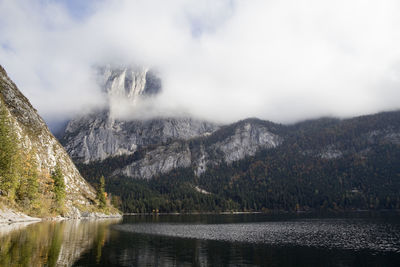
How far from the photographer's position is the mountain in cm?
7881

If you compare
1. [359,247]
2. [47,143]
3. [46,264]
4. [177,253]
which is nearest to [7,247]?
[46,264]

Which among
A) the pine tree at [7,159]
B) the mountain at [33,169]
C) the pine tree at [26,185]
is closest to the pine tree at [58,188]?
the mountain at [33,169]

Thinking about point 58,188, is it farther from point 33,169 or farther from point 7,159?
point 7,159

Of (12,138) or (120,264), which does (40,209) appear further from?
(120,264)

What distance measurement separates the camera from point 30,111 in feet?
440

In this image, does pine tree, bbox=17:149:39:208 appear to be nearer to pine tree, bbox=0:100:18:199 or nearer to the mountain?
the mountain

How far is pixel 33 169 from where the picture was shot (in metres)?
96.1

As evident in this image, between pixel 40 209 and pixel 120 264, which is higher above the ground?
pixel 40 209

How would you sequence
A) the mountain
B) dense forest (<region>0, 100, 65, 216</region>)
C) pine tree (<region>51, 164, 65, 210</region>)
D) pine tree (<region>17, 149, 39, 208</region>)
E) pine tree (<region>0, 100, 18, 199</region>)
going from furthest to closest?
pine tree (<region>51, 164, 65, 210</region>) < pine tree (<region>17, 149, 39, 208</region>) < the mountain < dense forest (<region>0, 100, 65, 216</region>) < pine tree (<region>0, 100, 18, 199</region>)

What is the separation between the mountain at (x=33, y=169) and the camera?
78812 mm

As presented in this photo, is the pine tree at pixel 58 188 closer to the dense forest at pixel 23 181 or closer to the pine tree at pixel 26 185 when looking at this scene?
the dense forest at pixel 23 181

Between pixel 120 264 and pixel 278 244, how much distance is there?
105 ft

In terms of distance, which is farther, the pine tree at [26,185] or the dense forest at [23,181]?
the pine tree at [26,185]

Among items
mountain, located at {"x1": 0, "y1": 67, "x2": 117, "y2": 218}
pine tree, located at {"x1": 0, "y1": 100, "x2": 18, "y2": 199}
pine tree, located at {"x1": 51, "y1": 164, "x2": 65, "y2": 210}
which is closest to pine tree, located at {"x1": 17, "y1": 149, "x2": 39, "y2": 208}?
mountain, located at {"x1": 0, "y1": 67, "x2": 117, "y2": 218}
